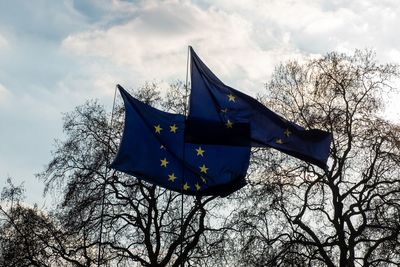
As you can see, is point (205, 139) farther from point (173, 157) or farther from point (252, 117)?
point (252, 117)

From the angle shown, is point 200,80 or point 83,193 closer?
point 200,80

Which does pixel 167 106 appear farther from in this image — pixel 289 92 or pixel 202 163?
pixel 202 163

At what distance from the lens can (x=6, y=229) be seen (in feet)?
91.8

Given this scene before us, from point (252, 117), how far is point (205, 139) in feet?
4.30

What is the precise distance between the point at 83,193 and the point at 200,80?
44.2 ft

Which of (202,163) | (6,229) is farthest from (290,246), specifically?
(6,229)

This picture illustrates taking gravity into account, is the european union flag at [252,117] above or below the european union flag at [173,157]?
above

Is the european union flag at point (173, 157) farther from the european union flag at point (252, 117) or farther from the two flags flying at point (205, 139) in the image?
the european union flag at point (252, 117)

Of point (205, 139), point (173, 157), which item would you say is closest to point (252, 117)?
point (205, 139)

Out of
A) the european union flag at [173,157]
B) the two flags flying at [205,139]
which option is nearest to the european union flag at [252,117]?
the two flags flying at [205,139]

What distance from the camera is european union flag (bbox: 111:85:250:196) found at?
545 inches

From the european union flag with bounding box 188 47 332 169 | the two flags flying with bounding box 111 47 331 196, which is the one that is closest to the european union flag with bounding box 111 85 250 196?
the two flags flying with bounding box 111 47 331 196

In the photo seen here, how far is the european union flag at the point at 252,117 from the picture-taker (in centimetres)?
1426

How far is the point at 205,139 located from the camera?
14148mm
